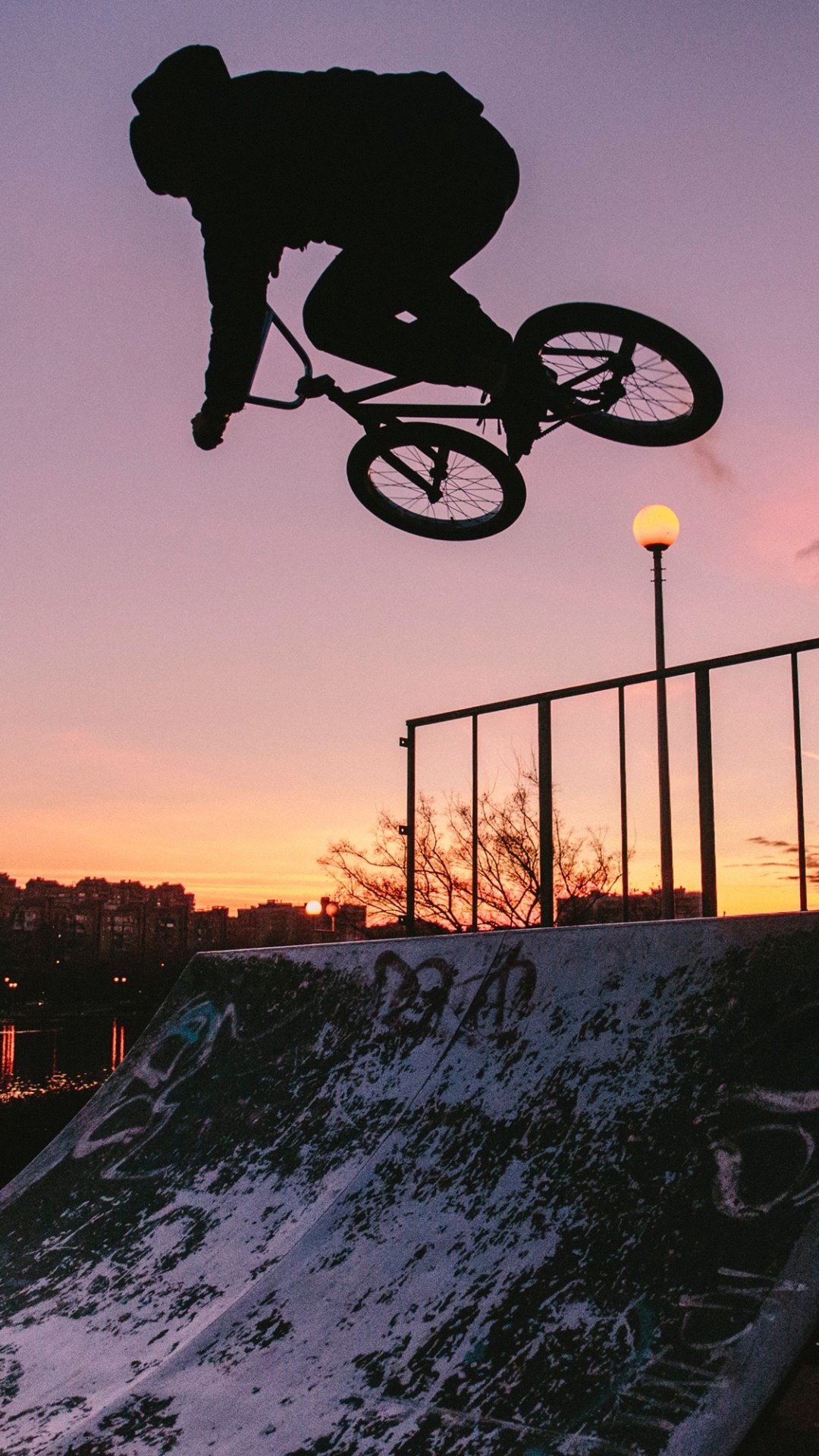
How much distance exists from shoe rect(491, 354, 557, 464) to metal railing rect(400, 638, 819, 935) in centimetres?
180

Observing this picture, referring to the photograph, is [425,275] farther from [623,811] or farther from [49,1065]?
[49,1065]

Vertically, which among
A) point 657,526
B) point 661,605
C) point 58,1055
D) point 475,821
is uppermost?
point 657,526

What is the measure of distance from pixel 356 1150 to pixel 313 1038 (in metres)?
0.85

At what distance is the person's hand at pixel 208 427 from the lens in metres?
3.33

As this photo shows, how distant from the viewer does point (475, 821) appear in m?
5.72

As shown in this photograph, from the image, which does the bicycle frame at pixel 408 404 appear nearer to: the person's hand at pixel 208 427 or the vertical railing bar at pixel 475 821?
the person's hand at pixel 208 427

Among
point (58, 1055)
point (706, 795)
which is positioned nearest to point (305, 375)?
point (706, 795)

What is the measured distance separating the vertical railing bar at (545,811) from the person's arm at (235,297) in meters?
2.84

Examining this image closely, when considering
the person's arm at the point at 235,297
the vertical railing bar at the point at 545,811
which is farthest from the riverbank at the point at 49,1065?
the person's arm at the point at 235,297

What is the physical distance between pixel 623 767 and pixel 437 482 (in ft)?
6.37

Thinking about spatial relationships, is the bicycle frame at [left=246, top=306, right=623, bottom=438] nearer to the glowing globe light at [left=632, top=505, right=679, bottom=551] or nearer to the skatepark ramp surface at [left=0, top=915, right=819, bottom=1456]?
the skatepark ramp surface at [left=0, top=915, right=819, bottom=1456]

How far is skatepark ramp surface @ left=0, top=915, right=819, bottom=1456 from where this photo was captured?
220cm

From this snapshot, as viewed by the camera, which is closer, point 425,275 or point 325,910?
point 425,275

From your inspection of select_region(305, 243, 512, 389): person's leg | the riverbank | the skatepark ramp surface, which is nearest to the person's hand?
select_region(305, 243, 512, 389): person's leg
